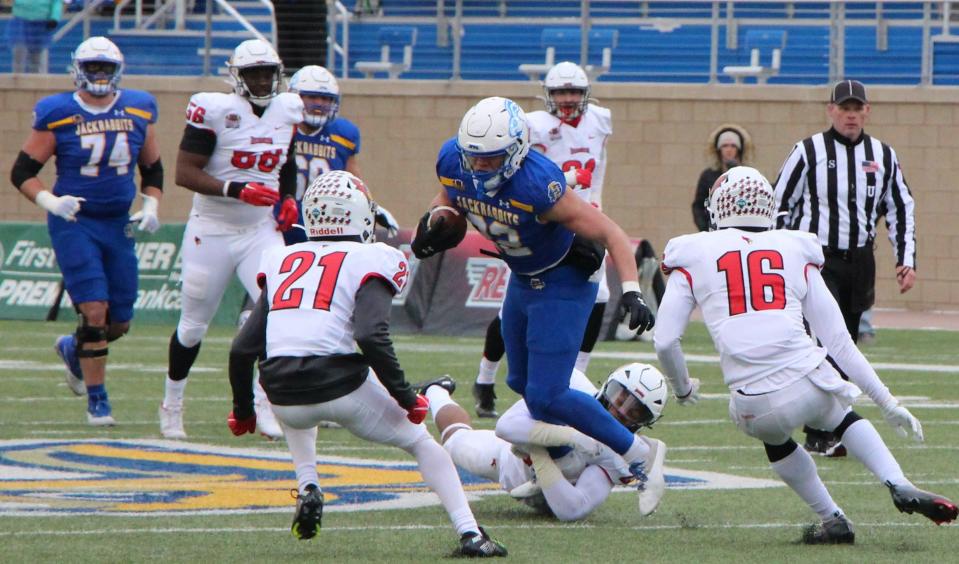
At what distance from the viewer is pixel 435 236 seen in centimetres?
624

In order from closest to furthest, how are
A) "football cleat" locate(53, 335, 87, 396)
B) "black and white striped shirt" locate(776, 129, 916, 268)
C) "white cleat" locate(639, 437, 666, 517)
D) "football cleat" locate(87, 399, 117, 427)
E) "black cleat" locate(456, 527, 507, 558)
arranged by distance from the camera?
1. "black cleat" locate(456, 527, 507, 558)
2. "white cleat" locate(639, 437, 666, 517)
3. "black and white striped shirt" locate(776, 129, 916, 268)
4. "football cleat" locate(87, 399, 117, 427)
5. "football cleat" locate(53, 335, 87, 396)

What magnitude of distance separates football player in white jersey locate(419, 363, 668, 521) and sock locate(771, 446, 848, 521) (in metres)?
0.44

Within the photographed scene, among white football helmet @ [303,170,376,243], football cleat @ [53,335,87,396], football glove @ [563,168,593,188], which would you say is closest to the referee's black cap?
football glove @ [563,168,593,188]

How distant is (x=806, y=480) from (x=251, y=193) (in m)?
3.64

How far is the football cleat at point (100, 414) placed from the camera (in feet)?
29.8

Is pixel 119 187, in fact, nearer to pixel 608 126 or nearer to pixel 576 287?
pixel 608 126

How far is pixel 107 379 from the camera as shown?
1157 cm

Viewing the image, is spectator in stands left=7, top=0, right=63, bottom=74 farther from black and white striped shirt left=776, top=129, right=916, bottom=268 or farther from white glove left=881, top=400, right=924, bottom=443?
white glove left=881, top=400, right=924, bottom=443

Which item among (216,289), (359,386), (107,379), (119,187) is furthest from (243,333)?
(107,379)

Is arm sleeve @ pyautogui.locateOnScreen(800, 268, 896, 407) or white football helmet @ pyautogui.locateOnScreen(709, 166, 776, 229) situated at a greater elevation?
white football helmet @ pyautogui.locateOnScreen(709, 166, 776, 229)

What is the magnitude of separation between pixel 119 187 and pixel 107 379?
2.77 meters

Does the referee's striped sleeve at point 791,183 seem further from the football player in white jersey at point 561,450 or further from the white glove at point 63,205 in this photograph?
the white glove at point 63,205

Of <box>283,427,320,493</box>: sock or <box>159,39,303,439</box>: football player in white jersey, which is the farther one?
<box>159,39,303,439</box>: football player in white jersey

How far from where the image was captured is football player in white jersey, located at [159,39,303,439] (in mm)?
8570
